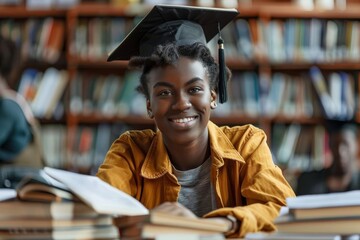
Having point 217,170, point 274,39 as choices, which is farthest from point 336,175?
point 217,170

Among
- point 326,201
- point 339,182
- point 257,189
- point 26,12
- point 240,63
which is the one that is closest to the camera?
point 326,201

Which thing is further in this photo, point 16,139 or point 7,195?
point 16,139

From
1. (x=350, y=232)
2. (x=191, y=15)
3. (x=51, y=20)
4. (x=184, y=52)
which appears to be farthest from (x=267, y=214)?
(x=51, y=20)

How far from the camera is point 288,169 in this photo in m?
4.83

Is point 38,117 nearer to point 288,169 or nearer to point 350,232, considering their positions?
point 288,169

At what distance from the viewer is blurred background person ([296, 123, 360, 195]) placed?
4.08m

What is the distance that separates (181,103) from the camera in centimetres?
185

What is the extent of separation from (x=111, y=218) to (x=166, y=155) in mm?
623

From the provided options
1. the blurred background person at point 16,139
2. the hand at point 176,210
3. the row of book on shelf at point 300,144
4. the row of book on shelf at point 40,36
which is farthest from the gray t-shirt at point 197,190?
the row of book on shelf at point 40,36

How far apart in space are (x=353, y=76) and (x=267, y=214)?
344cm

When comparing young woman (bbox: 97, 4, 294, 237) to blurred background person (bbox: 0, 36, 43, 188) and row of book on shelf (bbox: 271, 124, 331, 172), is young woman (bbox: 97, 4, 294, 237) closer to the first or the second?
blurred background person (bbox: 0, 36, 43, 188)

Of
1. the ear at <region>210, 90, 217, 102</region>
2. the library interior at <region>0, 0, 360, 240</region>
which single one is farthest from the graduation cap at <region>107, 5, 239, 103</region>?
the library interior at <region>0, 0, 360, 240</region>

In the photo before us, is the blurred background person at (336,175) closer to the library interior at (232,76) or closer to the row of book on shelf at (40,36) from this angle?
the library interior at (232,76)

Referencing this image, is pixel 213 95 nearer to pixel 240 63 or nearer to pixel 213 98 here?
pixel 213 98
